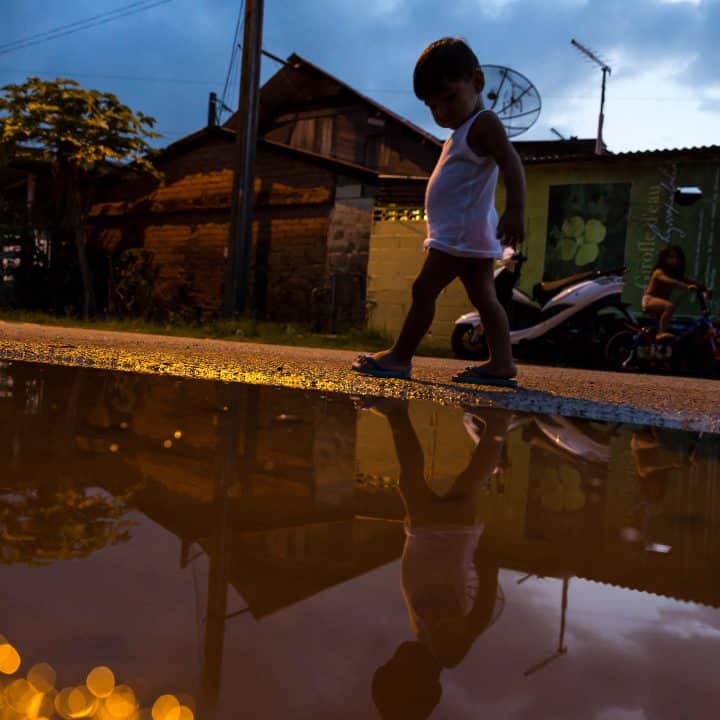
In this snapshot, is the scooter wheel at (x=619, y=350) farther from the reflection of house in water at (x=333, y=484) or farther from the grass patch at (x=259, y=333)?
the reflection of house in water at (x=333, y=484)

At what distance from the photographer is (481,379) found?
13.0 ft

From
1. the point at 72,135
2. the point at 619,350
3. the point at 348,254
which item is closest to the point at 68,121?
the point at 72,135

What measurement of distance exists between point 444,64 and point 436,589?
317 cm

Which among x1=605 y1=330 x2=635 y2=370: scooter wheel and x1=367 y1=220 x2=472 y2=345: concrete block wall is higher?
x1=367 y1=220 x2=472 y2=345: concrete block wall

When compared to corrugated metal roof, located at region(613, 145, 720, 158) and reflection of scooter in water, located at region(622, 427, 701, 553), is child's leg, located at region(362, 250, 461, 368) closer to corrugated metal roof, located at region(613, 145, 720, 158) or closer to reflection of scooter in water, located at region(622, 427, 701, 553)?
reflection of scooter in water, located at region(622, 427, 701, 553)

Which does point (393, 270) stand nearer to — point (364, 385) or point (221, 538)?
point (364, 385)

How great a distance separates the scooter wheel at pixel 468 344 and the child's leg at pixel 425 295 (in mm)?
4529

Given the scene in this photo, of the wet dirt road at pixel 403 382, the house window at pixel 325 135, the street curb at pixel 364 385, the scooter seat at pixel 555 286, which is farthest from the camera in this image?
the house window at pixel 325 135

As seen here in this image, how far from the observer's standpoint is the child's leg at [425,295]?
3.93m

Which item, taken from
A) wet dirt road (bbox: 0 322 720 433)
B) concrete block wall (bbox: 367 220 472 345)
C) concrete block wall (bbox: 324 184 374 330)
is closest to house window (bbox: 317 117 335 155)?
concrete block wall (bbox: 324 184 374 330)

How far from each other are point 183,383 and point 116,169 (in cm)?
1270

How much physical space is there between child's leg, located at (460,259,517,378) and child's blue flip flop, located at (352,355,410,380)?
460mm

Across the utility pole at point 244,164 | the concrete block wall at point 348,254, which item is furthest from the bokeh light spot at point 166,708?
the concrete block wall at point 348,254

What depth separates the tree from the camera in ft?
43.2
